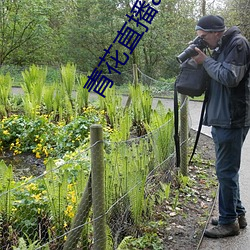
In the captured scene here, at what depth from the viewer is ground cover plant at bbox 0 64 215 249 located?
2840 mm

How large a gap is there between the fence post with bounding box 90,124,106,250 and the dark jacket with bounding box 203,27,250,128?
108cm

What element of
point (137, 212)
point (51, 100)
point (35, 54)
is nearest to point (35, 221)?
point (137, 212)

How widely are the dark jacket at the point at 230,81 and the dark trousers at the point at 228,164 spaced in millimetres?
91

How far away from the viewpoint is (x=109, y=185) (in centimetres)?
303

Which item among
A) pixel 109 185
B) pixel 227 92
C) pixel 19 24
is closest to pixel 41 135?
pixel 109 185

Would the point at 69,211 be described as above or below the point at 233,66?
below

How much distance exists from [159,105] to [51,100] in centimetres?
249

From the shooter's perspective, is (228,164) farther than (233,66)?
Yes

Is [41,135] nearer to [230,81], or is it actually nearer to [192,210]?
[192,210]

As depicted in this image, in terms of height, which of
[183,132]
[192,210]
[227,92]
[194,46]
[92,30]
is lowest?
[192,210]

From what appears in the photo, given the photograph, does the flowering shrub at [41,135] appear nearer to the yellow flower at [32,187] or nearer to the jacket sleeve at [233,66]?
the yellow flower at [32,187]

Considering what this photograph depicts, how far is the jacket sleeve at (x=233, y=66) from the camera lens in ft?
9.24

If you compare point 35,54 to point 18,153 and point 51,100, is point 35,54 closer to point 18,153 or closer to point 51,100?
point 51,100

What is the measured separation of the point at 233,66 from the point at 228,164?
80 centimetres
